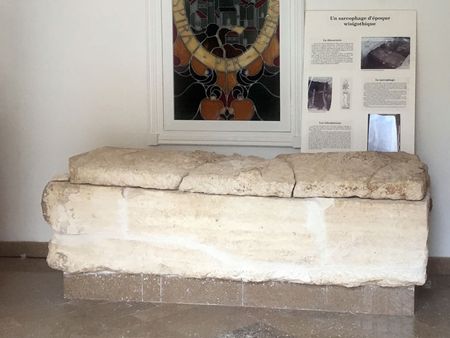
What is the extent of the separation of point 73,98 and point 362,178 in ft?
7.87

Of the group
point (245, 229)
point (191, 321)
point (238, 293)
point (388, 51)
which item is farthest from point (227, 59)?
point (191, 321)

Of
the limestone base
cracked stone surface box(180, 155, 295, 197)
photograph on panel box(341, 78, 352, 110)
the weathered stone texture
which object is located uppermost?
photograph on panel box(341, 78, 352, 110)

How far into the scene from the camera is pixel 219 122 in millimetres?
5160

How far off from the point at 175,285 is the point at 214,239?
0.41 meters

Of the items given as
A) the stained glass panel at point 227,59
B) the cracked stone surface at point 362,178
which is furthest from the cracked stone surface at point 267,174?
the stained glass panel at point 227,59

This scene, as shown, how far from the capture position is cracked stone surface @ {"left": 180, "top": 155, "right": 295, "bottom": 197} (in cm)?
406

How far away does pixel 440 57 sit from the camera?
16.1 ft

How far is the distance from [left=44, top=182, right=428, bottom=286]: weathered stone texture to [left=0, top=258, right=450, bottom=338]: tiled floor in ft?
0.70

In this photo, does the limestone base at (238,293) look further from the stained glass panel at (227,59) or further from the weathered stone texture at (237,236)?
the stained glass panel at (227,59)

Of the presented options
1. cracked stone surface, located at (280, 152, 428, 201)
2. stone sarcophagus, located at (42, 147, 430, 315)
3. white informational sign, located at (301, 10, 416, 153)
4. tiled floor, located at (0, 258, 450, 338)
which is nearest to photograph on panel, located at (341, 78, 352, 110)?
white informational sign, located at (301, 10, 416, 153)

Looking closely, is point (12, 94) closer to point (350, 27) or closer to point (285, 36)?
point (285, 36)

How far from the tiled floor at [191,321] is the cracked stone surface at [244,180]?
72 cm

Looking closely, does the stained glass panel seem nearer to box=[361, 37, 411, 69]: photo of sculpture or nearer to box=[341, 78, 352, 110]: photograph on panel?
box=[341, 78, 352, 110]: photograph on panel

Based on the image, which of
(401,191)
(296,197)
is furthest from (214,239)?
(401,191)
